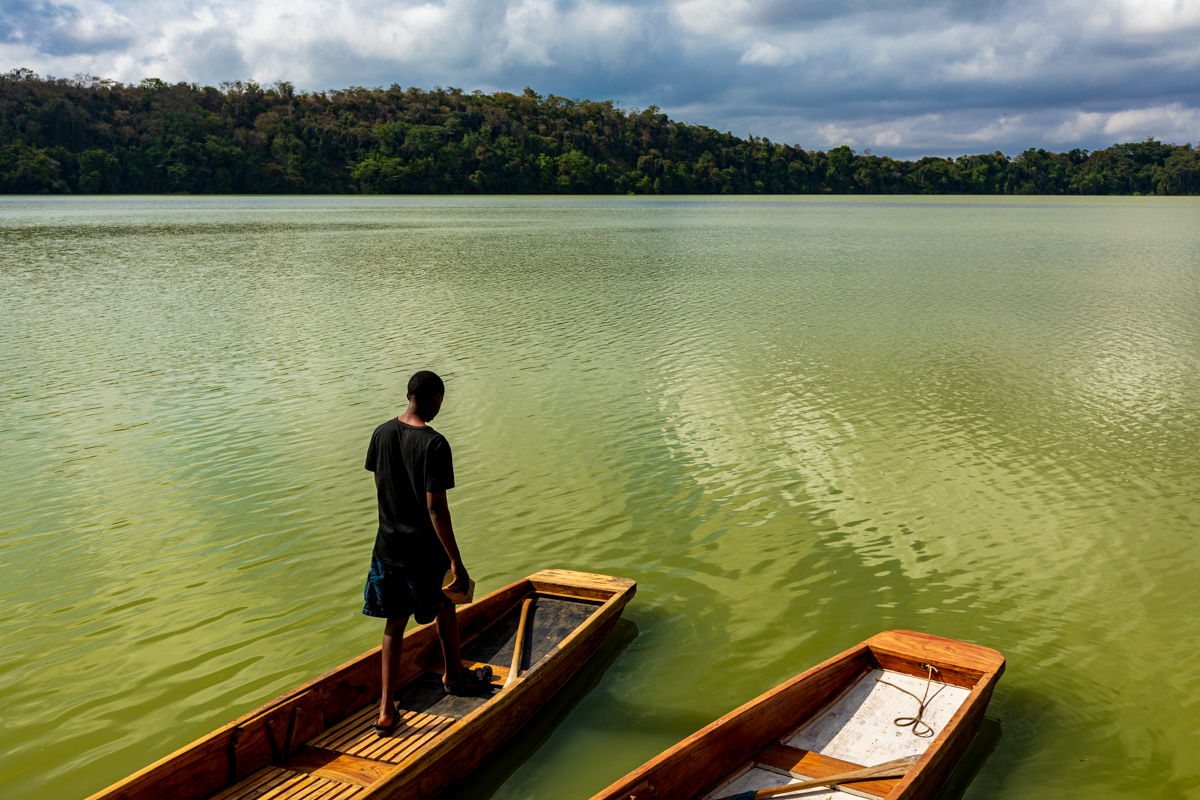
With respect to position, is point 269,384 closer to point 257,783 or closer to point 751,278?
point 257,783

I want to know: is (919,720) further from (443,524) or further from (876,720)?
(443,524)

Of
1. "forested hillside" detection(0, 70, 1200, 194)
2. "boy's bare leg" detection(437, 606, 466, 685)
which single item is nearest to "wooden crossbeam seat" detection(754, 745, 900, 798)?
"boy's bare leg" detection(437, 606, 466, 685)

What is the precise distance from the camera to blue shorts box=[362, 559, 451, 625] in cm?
A: 543

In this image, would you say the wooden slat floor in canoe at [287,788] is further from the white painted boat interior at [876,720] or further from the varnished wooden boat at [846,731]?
the white painted boat interior at [876,720]

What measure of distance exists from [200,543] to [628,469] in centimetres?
509

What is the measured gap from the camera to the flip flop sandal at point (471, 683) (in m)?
5.84

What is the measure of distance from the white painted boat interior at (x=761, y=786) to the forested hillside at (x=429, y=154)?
424 ft

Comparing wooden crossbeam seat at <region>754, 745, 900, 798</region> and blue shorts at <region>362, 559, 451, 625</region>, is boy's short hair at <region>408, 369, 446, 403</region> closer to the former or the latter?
blue shorts at <region>362, 559, 451, 625</region>

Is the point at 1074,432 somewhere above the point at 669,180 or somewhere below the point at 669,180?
below

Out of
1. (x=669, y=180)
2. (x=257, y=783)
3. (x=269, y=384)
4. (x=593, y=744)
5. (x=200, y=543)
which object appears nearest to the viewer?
(x=257, y=783)

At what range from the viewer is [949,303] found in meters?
23.6

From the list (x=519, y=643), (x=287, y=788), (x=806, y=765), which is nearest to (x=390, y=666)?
(x=287, y=788)

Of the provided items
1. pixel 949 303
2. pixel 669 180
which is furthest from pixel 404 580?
pixel 669 180

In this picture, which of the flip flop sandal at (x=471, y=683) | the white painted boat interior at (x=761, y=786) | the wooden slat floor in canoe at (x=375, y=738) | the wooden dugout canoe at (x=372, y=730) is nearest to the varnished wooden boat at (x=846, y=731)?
the white painted boat interior at (x=761, y=786)
